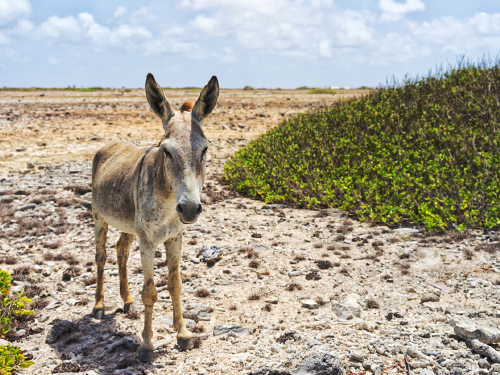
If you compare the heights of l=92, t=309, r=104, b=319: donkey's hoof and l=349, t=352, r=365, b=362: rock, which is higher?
l=349, t=352, r=365, b=362: rock

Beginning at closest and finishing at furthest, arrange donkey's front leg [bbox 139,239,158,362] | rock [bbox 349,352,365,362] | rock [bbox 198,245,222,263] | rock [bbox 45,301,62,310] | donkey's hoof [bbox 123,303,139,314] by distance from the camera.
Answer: rock [bbox 349,352,365,362], donkey's front leg [bbox 139,239,158,362], donkey's hoof [bbox 123,303,139,314], rock [bbox 45,301,62,310], rock [bbox 198,245,222,263]

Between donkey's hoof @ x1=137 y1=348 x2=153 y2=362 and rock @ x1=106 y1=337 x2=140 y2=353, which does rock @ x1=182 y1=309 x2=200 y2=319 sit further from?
donkey's hoof @ x1=137 y1=348 x2=153 y2=362

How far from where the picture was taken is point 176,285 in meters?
5.15

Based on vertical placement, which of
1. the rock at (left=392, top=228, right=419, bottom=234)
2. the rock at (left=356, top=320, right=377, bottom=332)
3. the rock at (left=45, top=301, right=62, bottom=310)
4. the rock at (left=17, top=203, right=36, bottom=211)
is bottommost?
the rock at (left=45, top=301, right=62, bottom=310)

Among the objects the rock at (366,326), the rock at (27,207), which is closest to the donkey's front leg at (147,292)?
the rock at (366,326)

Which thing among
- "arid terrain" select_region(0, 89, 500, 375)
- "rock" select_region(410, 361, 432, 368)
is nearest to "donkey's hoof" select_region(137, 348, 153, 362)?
"arid terrain" select_region(0, 89, 500, 375)

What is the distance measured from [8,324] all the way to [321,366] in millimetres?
4444

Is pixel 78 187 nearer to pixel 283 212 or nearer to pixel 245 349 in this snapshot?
pixel 283 212

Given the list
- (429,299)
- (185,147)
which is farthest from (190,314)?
(429,299)

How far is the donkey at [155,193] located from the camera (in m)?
3.84

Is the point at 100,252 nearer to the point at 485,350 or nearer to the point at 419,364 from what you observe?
the point at 419,364

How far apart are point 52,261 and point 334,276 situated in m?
6.09

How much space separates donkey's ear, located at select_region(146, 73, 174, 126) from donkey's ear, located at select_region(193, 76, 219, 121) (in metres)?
0.33

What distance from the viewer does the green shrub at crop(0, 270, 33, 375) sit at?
3.74 m
